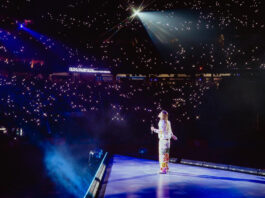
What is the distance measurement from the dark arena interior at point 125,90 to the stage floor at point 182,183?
16cm

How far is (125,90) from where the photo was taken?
14.9 metres

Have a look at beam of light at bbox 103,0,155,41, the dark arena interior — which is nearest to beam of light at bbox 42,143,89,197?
the dark arena interior

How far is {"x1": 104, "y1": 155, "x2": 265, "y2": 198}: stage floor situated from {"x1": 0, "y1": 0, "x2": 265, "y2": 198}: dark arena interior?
165 mm

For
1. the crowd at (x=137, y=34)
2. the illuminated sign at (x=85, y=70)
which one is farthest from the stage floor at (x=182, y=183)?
the illuminated sign at (x=85, y=70)

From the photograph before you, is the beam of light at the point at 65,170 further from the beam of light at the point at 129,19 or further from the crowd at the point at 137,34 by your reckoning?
the beam of light at the point at 129,19

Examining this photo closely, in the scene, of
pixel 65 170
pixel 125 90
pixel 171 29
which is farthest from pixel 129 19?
pixel 65 170

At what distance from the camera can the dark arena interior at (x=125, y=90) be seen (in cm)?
988

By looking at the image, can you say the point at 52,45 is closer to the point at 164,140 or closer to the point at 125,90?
the point at 125,90

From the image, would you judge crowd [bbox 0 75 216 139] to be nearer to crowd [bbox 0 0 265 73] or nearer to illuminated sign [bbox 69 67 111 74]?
illuminated sign [bbox 69 67 111 74]

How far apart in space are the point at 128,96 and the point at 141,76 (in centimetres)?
135

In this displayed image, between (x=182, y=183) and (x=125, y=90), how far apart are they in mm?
9801

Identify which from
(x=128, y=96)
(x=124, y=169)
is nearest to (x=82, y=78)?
(x=128, y=96)

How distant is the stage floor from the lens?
467 cm

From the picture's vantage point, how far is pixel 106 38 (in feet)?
45.1
